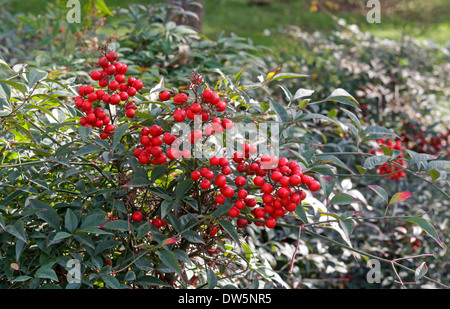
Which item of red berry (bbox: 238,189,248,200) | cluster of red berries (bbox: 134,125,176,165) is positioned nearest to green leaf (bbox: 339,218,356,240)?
red berry (bbox: 238,189,248,200)

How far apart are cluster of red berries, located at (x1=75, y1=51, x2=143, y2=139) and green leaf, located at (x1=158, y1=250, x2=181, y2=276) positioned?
1.16 ft

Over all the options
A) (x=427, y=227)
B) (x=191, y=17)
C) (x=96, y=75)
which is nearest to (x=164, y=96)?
(x=96, y=75)

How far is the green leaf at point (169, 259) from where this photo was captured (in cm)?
109

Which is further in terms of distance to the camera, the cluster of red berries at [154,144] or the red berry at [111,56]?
the red berry at [111,56]

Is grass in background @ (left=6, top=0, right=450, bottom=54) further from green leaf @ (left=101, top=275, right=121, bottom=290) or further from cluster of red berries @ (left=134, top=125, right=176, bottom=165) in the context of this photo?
green leaf @ (left=101, top=275, right=121, bottom=290)

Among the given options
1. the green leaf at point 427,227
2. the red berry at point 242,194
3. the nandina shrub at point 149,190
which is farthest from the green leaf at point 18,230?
the green leaf at point 427,227

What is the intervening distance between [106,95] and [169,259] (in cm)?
46

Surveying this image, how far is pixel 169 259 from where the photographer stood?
1113 mm

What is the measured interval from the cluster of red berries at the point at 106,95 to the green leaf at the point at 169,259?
0.35 metres

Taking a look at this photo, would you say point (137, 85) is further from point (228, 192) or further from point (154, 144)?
point (228, 192)

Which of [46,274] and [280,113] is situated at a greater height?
[280,113]

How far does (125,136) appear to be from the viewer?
1312 millimetres

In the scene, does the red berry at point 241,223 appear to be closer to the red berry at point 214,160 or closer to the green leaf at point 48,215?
the red berry at point 214,160

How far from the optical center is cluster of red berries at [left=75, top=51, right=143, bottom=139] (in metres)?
1.22
